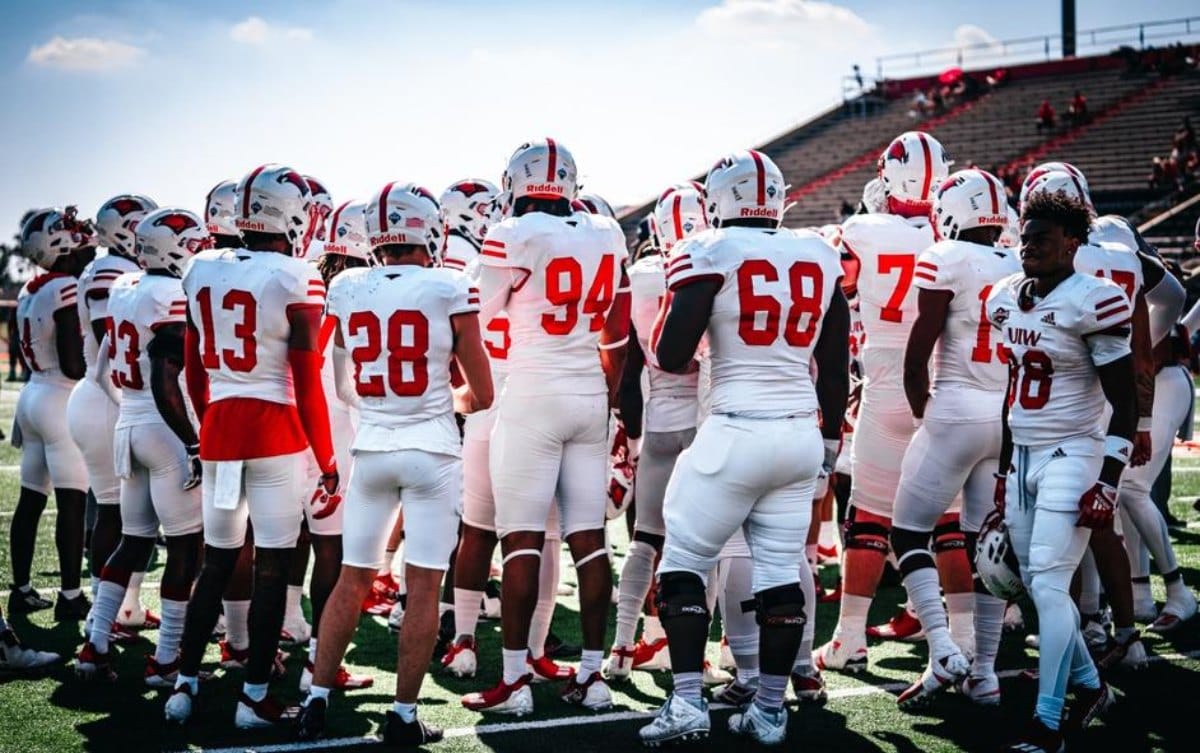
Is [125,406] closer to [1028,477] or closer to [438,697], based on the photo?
[438,697]

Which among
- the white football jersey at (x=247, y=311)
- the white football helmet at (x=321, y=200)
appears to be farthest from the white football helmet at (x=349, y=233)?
the white football jersey at (x=247, y=311)

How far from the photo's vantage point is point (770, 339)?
480cm

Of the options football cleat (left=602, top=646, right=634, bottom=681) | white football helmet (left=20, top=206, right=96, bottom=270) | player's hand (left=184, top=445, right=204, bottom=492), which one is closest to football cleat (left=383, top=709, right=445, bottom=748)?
football cleat (left=602, top=646, right=634, bottom=681)

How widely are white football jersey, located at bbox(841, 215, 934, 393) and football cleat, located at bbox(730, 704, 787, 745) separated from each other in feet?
6.28

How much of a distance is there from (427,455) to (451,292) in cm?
65

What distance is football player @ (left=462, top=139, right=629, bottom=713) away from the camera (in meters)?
Result: 5.39

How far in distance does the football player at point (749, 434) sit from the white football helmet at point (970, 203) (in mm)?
1117

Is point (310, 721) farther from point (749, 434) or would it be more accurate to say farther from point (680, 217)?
point (680, 217)

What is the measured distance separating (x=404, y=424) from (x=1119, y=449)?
8.92 feet

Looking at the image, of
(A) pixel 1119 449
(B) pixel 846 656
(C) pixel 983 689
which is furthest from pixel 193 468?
(A) pixel 1119 449

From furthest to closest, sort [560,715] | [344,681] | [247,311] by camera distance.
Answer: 1. [344,681]
2. [560,715]
3. [247,311]

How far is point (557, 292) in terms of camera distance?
540cm

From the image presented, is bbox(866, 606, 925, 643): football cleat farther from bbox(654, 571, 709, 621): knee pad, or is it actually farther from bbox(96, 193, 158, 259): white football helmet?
bbox(96, 193, 158, 259): white football helmet

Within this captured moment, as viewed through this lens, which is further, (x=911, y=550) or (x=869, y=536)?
(x=869, y=536)
